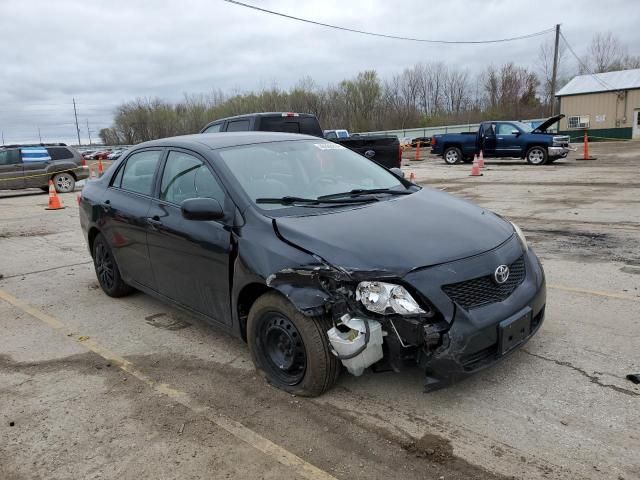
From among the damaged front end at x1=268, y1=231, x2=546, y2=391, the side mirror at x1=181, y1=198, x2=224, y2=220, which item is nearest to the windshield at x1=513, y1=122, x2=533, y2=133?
the damaged front end at x1=268, y1=231, x2=546, y2=391

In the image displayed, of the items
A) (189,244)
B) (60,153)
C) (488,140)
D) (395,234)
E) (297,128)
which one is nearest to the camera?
(395,234)

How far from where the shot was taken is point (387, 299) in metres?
2.81

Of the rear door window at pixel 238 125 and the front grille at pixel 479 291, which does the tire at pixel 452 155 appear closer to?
the rear door window at pixel 238 125

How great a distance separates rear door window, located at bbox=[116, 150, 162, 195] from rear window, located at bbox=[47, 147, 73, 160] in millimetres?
15116

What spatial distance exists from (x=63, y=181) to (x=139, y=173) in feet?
50.1

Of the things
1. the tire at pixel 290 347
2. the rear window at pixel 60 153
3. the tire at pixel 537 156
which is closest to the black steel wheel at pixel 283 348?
the tire at pixel 290 347

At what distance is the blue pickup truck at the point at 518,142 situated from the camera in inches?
802

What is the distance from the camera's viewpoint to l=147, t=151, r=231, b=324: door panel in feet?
11.9

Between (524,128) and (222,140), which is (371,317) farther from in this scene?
(524,128)

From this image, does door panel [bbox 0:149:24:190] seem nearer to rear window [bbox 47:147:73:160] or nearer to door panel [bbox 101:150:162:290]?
rear window [bbox 47:147:73:160]

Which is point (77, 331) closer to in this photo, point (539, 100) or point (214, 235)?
point (214, 235)

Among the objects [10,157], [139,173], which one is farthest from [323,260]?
[10,157]

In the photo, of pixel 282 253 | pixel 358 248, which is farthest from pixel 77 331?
pixel 358 248

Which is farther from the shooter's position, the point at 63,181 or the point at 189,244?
the point at 63,181
